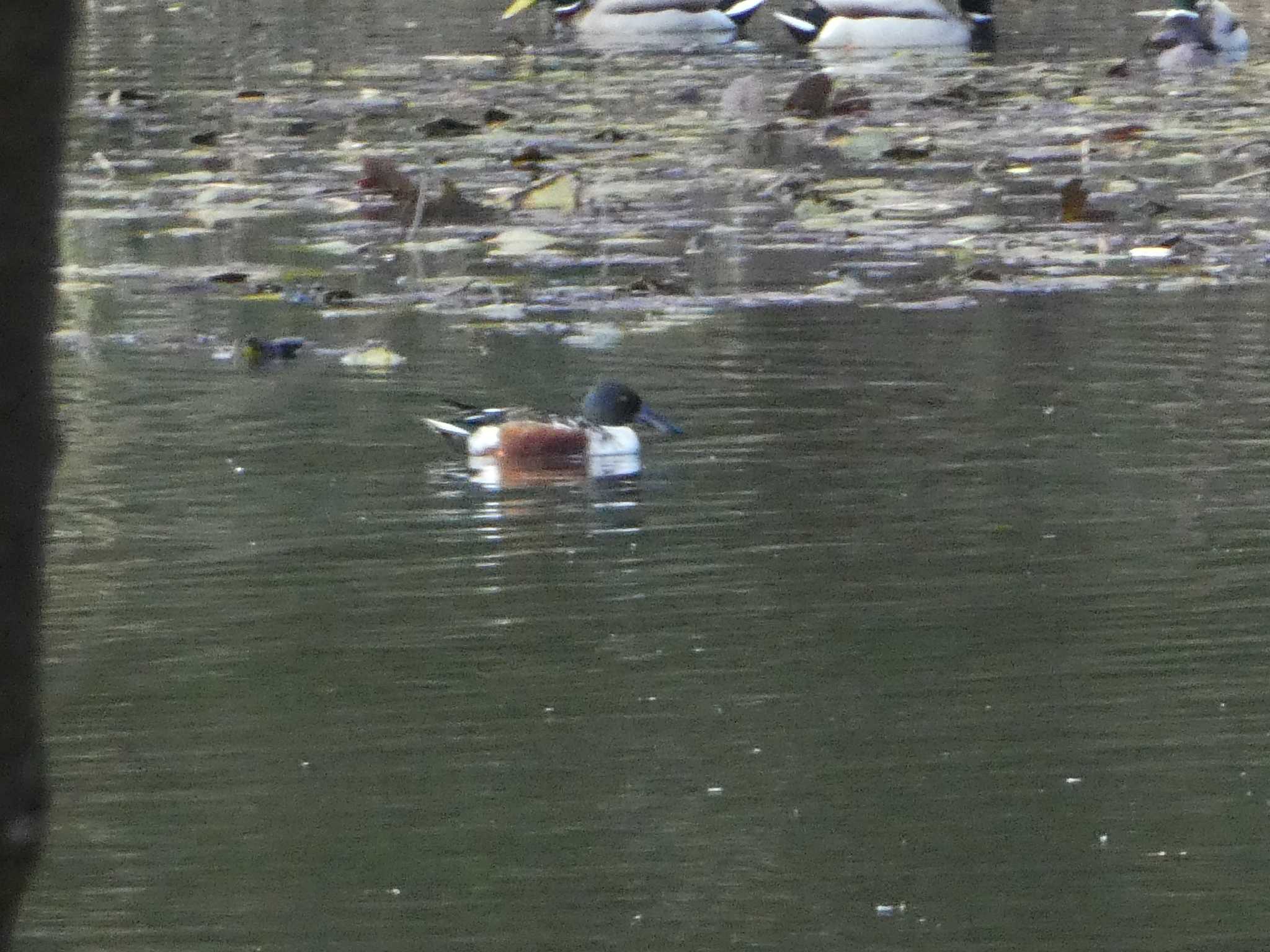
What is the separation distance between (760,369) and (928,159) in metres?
6.62

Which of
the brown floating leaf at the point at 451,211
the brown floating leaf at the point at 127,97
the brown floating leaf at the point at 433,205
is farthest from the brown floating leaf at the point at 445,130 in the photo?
the brown floating leaf at the point at 451,211

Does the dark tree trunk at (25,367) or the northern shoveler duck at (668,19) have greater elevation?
the dark tree trunk at (25,367)

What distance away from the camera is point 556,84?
70.5 ft

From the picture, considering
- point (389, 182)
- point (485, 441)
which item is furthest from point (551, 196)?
point (485, 441)

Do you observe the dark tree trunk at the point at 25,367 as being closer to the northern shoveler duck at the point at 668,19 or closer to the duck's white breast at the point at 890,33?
the duck's white breast at the point at 890,33

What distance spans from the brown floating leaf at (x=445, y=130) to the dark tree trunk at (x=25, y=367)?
1535 cm

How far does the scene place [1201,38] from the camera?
75.5 ft

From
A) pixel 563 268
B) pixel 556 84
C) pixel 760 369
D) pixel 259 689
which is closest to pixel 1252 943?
pixel 259 689

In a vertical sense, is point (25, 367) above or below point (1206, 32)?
above

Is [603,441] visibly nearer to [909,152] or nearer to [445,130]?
[909,152]

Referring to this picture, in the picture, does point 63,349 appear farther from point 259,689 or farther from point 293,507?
point 259,689

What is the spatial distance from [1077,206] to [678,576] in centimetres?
665

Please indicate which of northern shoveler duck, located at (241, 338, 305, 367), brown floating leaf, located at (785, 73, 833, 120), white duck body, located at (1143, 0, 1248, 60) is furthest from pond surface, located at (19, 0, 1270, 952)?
white duck body, located at (1143, 0, 1248, 60)

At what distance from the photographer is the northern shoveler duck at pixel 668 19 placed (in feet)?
89.8
